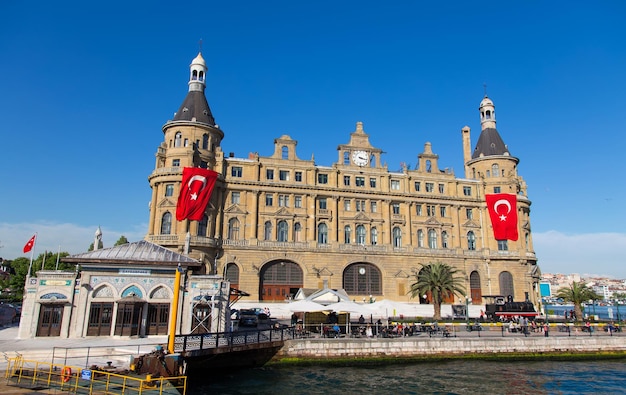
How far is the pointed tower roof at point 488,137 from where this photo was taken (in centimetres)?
6931

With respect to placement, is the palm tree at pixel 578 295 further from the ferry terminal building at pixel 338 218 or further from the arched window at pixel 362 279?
the arched window at pixel 362 279

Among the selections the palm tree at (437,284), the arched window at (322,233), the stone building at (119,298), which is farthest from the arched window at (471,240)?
the stone building at (119,298)

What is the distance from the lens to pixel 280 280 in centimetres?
5700

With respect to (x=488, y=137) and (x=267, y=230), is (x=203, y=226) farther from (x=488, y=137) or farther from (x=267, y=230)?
(x=488, y=137)

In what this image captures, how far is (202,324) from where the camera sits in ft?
105

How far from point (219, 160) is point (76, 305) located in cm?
3024

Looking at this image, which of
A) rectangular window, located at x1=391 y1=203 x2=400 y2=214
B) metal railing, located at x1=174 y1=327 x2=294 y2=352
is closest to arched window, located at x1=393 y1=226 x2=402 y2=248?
rectangular window, located at x1=391 y1=203 x2=400 y2=214

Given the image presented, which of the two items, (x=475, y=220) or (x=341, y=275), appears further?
(x=475, y=220)

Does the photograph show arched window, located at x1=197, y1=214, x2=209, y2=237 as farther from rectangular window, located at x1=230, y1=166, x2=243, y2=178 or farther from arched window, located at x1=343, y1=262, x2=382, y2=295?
arched window, located at x1=343, y1=262, x2=382, y2=295

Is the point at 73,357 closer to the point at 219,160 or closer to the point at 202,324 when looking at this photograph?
the point at 202,324

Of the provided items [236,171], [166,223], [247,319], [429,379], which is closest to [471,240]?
[236,171]

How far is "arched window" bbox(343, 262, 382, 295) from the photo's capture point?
5947 centimetres

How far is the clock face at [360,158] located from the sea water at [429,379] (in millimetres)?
35070

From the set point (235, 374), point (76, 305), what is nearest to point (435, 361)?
point (235, 374)
